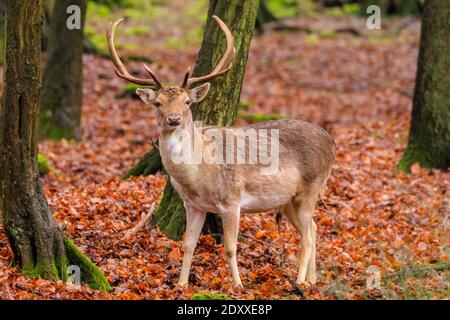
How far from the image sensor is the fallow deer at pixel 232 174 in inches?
358

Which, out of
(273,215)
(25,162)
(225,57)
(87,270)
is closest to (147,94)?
(225,57)

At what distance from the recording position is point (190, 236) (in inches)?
377

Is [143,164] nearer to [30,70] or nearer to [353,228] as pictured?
[353,228]

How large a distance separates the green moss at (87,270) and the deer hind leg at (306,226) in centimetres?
235

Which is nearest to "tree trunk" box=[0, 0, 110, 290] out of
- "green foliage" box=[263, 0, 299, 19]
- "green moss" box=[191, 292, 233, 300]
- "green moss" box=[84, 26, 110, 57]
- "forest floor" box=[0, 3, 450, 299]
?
"forest floor" box=[0, 3, 450, 299]

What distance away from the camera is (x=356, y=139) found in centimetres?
1775

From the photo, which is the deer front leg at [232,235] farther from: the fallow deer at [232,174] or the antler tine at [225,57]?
the antler tine at [225,57]

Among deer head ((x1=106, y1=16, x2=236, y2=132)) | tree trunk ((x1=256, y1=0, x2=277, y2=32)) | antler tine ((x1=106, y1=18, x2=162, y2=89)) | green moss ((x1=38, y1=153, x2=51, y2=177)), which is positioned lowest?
green moss ((x1=38, y1=153, x2=51, y2=177))

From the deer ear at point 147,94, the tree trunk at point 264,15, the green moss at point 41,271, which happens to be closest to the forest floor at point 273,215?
the green moss at point 41,271

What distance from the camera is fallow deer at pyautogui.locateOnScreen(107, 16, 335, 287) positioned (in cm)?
909

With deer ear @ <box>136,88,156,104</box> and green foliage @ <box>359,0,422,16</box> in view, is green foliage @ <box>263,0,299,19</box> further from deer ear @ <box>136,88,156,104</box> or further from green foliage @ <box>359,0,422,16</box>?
deer ear @ <box>136,88,156,104</box>

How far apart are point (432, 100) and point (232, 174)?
7297 mm

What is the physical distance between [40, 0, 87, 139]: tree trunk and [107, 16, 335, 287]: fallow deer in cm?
893
